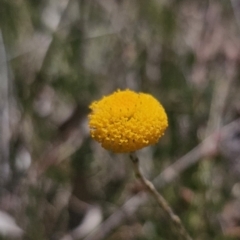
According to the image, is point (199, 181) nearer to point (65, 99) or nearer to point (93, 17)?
point (65, 99)

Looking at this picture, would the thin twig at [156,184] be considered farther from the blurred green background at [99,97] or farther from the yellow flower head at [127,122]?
the yellow flower head at [127,122]

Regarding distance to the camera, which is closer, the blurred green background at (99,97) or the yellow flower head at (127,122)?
the yellow flower head at (127,122)

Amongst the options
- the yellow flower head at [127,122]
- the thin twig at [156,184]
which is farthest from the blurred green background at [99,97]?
the yellow flower head at [127,122]

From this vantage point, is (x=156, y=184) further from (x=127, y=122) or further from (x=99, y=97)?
(x=127, y=122)

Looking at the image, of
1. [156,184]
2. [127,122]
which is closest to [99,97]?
[156,184]

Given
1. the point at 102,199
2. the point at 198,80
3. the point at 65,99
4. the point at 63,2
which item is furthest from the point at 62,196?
the point at 63,2
